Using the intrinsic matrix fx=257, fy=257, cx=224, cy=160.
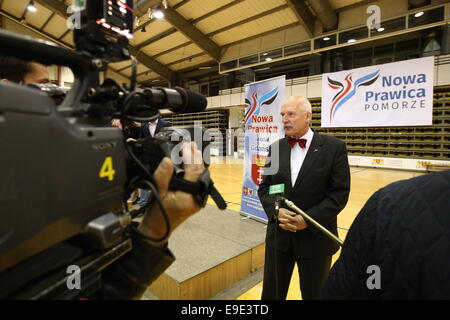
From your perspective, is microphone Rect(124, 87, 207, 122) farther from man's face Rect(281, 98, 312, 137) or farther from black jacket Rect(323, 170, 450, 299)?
man's face Rect(281, 98, 312, 137)

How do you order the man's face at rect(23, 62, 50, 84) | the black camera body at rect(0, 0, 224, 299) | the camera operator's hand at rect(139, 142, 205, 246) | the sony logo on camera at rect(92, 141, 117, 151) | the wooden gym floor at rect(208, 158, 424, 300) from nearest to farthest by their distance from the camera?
the black camera body at rect(0, 0, 224, 299) → the sony logo on camera at rect(92, 141, 117, 151) → the camera operator's hand at rect(139, 142, 205, 246) → the man's face at rect(23, 62, 50, 84) → the wooden gym floor at rect(208, 158, 424, 300)

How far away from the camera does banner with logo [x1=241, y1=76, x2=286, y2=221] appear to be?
299 cm

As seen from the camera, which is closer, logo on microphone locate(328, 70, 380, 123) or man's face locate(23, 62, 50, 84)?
man's face locate(23, 62, 50, 84)

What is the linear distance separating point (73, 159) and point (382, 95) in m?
7.11

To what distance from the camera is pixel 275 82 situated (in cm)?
295

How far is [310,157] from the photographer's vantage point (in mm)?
1649

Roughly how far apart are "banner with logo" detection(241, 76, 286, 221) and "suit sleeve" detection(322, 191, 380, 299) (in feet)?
7.95

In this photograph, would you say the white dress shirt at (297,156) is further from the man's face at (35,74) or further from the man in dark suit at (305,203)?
the man's face at (35,74)

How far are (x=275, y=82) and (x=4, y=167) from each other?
2.89 meters

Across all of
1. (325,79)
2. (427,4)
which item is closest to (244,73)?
(325,79)

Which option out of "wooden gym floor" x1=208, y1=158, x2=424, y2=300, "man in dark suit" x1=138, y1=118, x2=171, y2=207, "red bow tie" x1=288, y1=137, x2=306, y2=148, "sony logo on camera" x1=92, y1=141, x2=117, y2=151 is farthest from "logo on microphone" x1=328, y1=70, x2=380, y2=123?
"sony logo on camera" x1=92, y1=141, x2=117, y2=151

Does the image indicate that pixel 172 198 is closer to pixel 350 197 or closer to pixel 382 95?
pixel 350 197

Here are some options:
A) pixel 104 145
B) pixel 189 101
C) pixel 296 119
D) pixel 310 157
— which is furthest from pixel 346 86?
pixel 104 145

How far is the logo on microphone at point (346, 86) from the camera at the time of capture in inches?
251
